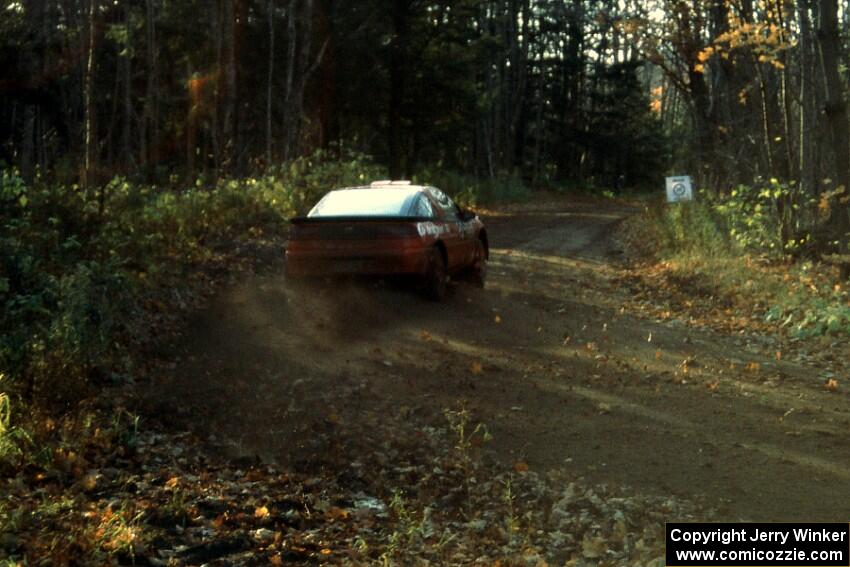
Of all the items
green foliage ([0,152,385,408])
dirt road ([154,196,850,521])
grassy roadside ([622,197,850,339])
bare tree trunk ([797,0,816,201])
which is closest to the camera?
dirt road ([154,196,850,521])

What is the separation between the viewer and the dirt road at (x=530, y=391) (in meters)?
7.51

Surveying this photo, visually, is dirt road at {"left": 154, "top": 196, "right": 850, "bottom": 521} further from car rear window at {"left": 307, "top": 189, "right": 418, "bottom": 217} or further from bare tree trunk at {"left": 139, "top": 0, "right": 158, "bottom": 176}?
bare tree trunk at {"left": 139, "top": 0, "right": 158, "bottom": 176}

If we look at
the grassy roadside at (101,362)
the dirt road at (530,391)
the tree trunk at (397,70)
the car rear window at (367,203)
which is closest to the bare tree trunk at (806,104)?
the dirt road at (530,391)

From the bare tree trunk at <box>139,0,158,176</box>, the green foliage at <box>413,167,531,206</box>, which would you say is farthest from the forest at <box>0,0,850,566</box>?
the green foliage at <box>413,167,531,206</box>

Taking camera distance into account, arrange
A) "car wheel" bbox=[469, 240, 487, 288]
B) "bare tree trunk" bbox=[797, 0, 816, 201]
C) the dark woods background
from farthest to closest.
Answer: the dark woods background → "bare tree trunk" bbox=[797, 0, 816, 201] → "car wheel" bbox=[469, 240, 487, 288]

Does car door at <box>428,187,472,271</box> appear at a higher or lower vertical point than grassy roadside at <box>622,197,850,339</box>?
higher

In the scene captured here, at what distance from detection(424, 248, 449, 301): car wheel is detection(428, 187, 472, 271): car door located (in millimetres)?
280

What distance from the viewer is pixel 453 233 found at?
1491 centimetres

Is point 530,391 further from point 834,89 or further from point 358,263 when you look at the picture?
point 834,89

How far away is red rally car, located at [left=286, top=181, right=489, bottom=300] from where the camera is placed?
13297mm

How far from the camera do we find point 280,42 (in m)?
37.4

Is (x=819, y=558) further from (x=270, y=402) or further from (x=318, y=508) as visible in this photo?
(x=270, y=402)

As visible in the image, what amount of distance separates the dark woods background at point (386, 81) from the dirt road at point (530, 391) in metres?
5.68

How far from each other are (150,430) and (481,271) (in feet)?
28.8
